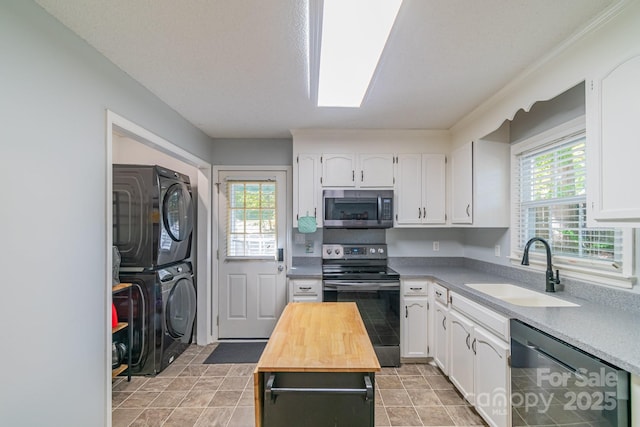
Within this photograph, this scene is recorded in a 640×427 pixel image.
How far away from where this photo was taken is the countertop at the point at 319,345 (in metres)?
1.22

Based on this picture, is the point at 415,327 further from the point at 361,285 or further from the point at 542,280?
the point at 542,280

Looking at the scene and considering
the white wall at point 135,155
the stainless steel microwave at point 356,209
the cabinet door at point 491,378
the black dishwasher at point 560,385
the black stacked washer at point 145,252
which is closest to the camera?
the black dishwasher at point 560,385

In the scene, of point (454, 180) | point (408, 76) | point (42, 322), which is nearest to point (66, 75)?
point (42, 322)

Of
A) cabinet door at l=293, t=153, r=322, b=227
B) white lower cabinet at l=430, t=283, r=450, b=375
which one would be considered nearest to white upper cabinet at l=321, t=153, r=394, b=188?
cabinet door at l=293, t=153, r=322, b=227

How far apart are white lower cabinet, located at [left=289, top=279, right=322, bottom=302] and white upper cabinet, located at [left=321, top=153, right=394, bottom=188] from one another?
107cm

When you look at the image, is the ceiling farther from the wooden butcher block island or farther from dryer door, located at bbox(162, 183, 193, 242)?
the wooden butcher block island

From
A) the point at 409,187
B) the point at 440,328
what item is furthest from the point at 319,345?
the point at 409,187

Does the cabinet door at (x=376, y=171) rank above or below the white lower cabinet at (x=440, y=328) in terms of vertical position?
above

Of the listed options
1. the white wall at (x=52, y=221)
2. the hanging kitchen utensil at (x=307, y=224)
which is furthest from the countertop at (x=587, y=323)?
the white wall at (x=52, y=221)

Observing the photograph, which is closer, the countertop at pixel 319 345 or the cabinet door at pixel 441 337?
the countertop at pixel 319 345

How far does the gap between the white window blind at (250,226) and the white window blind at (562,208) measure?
2563mm

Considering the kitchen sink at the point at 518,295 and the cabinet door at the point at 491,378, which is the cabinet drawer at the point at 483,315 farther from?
the kitchen sink at the point at 518,295

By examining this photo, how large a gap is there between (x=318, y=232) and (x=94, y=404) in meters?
2.47

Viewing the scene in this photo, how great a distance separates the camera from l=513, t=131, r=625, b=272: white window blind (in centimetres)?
184
